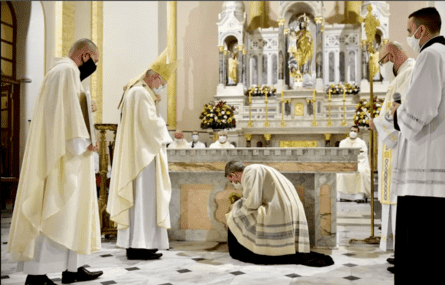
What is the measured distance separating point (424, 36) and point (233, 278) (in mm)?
2314

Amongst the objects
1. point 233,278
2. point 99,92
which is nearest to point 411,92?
point 233,278

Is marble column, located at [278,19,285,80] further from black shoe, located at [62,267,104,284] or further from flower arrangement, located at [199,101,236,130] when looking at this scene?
black shoe, located at [62,267,104,284]

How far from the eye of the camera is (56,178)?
10.9 ft

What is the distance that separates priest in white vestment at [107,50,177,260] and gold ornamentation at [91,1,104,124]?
617 centimetres

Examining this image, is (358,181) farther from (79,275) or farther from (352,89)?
(79,275)

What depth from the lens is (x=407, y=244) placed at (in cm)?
260

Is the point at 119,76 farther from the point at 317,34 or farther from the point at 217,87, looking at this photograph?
the point at 317,34

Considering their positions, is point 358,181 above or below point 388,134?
below

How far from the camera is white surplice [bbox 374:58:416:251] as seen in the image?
3.99 metres

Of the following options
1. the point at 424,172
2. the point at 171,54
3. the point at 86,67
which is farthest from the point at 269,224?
the point at 171,54

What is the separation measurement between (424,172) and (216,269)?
211 centimetres

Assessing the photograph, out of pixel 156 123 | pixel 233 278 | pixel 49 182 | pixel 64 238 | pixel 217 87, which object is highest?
pixel 217 87

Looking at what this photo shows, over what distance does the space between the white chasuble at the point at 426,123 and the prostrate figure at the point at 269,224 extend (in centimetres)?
165

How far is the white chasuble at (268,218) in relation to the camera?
4.09 meters
